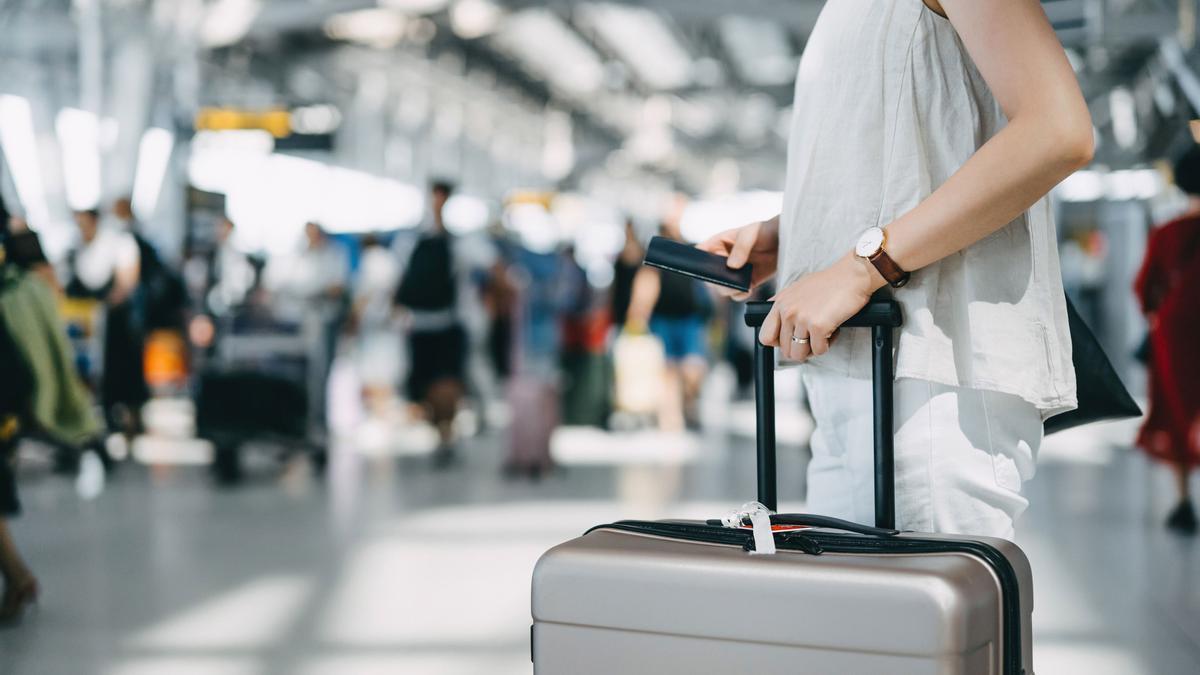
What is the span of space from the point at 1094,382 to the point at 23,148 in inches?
727

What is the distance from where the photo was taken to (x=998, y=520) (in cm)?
137

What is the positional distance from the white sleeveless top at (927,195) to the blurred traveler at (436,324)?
7.20 metres

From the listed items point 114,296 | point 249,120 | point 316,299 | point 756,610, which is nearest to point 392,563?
point 756,610

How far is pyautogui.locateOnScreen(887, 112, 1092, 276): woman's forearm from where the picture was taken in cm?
123

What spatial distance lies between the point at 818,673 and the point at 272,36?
22928mm

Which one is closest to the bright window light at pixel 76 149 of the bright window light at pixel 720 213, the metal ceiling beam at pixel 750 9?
the metal ceiling beam at pixel 750 9

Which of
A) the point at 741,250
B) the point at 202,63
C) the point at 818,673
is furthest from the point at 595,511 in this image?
the point at 202,63

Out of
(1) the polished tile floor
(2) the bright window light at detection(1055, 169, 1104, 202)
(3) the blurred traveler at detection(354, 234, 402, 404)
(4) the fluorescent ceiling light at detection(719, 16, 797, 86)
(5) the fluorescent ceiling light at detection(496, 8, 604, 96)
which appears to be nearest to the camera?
(1) the polished tile floor

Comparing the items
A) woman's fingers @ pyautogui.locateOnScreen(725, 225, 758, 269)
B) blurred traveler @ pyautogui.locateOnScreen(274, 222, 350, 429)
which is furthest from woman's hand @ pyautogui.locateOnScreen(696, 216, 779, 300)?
blurred traveler @ pyautogui.locateOnScreen(274, 222, 350, 429)

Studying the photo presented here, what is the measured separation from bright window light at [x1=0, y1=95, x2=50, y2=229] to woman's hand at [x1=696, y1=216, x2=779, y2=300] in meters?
17.1

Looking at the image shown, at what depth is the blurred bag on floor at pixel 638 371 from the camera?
11.0 meters

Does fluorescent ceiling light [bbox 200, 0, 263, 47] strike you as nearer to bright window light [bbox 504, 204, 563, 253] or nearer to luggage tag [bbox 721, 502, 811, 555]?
bright window light [bbox 504, 204, 563, 253]

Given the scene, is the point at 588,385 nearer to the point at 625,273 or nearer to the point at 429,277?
the point at 625,273

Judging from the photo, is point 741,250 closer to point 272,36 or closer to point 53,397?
point 53,397
